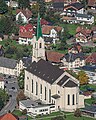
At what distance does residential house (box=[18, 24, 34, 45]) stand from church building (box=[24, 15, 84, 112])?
18291 mm

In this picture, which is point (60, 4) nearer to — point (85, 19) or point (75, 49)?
point (85, 19)

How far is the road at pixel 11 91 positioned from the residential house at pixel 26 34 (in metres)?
13.2

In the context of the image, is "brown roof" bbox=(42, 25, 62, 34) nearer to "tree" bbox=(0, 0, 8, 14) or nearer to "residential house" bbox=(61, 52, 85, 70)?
"tree" bbox=(0, 0, 8, 14)

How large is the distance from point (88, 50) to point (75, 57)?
5365 millimetres

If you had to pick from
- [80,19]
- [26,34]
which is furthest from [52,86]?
[80,19]

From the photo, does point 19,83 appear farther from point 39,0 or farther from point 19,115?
point 39,0

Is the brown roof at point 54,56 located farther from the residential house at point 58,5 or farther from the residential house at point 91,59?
the residential house at point 58,5

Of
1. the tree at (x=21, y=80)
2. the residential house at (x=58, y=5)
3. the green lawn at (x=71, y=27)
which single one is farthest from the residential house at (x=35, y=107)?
the residential house at (x=58, y=5)

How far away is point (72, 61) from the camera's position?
A: 2852 inches

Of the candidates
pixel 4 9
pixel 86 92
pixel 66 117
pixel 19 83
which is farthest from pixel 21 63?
pixel 4 9

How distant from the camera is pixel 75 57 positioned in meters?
73.3


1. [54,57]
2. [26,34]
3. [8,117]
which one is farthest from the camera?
[26,34]

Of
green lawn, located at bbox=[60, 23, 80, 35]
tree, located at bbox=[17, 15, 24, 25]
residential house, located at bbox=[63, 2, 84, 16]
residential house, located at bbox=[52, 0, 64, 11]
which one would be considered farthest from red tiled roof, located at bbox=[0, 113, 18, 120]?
residential house, located at bbox=[52, 0, 64, 11]

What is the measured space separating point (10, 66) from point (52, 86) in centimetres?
1130
